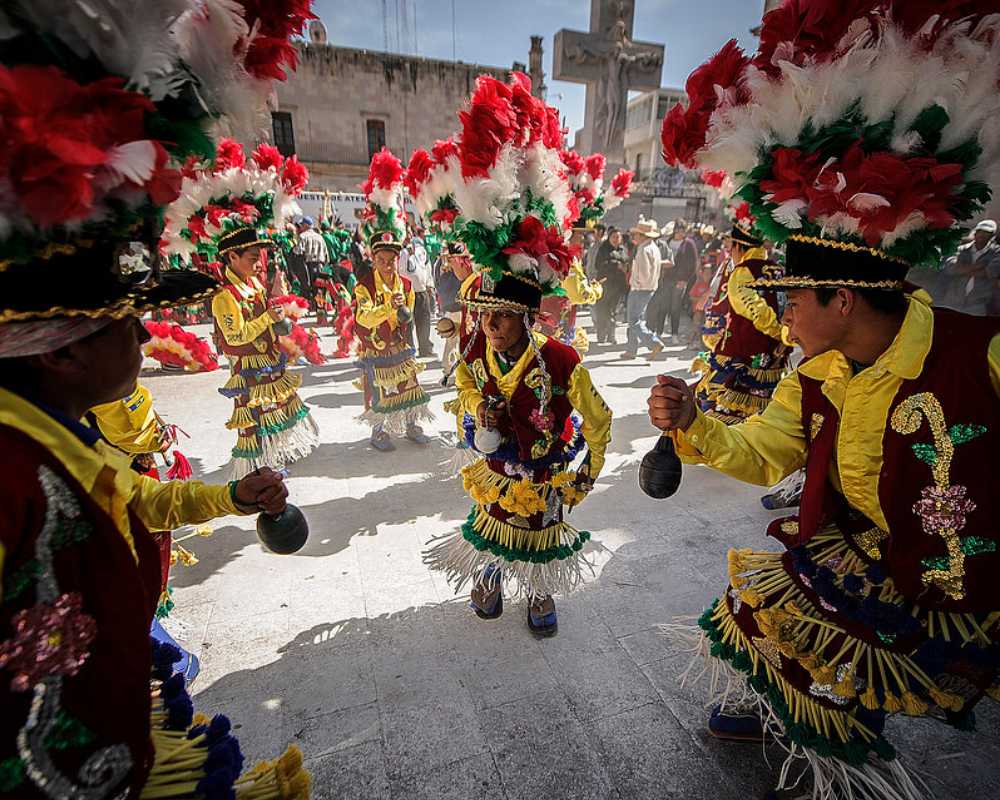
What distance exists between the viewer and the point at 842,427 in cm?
176

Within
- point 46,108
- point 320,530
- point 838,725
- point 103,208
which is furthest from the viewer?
point 320,530

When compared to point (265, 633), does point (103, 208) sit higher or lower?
higher

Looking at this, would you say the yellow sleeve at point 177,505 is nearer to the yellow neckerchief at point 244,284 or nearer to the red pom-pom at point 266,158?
the yellow neckerchief at point 244,284

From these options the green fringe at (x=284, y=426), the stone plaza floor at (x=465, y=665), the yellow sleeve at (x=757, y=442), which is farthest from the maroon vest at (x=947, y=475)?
the green fringe at (x=284, y=426)

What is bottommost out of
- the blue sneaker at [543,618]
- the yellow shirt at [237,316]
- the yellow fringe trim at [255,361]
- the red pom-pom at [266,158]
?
the blue sneaker at [543,618]

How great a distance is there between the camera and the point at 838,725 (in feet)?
5.74

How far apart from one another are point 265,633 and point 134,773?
73.9 inches

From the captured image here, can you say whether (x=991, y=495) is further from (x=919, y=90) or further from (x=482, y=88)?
(x=482, y=88)

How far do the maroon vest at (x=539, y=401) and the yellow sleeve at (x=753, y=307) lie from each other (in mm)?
2166

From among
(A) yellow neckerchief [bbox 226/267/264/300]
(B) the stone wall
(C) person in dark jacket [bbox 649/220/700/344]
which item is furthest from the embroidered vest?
(B) the stone wall

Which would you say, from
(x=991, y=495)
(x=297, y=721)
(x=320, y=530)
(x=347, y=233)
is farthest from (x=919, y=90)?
(x=347, y=233)

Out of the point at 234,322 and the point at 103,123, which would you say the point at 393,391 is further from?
the point at 103,123

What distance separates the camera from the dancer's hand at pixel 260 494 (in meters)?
1.47

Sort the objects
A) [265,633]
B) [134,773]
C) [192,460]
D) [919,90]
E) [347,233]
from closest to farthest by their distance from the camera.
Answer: [134,773], [919,90], [265,633], [192,460], [347,233]
